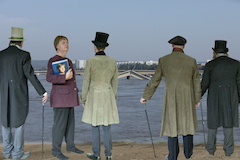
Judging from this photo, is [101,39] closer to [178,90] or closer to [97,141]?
[178,90]

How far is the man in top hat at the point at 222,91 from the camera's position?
5992 millimetres

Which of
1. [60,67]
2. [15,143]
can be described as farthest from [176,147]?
[15,143]

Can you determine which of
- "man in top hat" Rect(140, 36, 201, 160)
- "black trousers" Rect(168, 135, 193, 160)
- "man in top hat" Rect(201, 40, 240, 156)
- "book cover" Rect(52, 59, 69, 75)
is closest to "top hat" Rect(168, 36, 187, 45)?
"man in top hat" Rect(140, 36, 201, 160)

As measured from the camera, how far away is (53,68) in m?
5.64

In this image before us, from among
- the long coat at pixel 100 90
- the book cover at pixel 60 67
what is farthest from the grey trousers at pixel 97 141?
the book cover at pixel 60 67

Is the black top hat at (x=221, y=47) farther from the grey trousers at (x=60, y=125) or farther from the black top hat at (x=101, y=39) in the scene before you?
the grey trousers at (x=60, y=125)

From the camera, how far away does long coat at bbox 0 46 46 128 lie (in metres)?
5.73

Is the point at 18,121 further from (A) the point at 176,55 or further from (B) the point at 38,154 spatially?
(A) the point at 176,55

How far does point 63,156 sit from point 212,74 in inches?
108

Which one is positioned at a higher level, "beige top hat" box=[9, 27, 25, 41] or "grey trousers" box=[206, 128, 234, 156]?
"beige top hat" box=[9, 27, 25, 41]

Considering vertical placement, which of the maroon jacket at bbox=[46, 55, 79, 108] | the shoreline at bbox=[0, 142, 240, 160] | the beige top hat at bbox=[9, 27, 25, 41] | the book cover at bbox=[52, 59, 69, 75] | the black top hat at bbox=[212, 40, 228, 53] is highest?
the beige top hat at bbox=[9, 27, 25, 41]

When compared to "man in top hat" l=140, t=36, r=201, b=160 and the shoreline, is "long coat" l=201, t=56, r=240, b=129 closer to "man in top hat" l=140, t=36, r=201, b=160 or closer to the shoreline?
the shoreline

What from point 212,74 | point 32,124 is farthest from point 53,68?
point 32,124

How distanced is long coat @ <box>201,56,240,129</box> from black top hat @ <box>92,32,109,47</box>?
1734 mm
